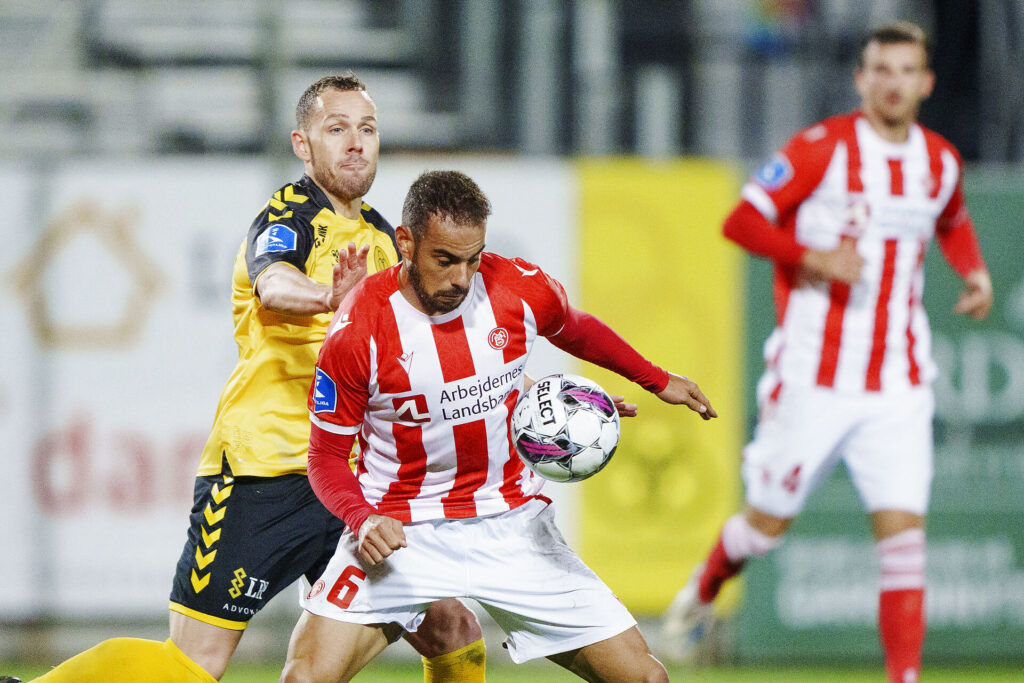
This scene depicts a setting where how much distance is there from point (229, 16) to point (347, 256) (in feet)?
19.2

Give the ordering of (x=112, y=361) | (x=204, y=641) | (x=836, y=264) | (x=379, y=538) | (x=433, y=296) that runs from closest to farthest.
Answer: (x=379, y=538), (x=433, y=296), (x=204, y=641), (x=836, y=264), (x=112, y=361)

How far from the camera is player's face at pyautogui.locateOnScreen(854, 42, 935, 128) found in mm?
5125

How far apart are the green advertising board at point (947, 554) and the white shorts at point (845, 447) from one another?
1425mm

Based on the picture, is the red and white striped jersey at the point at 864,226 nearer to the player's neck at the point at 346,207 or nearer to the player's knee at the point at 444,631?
the player's neck at the point at 346,207

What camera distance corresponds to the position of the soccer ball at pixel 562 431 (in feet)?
11.1

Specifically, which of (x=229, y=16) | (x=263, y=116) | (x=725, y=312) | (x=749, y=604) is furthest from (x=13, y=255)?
(x=749, y=604)

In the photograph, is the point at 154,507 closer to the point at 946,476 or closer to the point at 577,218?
the point at 577,218

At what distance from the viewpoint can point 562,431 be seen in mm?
3369

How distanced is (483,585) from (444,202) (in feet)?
3.29

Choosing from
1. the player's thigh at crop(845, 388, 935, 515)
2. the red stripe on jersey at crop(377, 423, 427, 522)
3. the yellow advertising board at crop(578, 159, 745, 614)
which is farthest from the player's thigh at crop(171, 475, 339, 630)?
the yellow advertising board at crop(578, 159, 745, 614)

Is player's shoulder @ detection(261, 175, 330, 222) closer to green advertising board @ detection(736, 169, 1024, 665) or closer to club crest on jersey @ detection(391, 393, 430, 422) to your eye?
club crest on jersey @ detection(391, 393, 430, 422)

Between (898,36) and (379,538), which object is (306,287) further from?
(898,36)

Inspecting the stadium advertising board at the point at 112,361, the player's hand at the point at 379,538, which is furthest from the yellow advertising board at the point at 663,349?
the player's hand at the point at 379,538

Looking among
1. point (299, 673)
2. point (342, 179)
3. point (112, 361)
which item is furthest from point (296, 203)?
point (112, 361)
